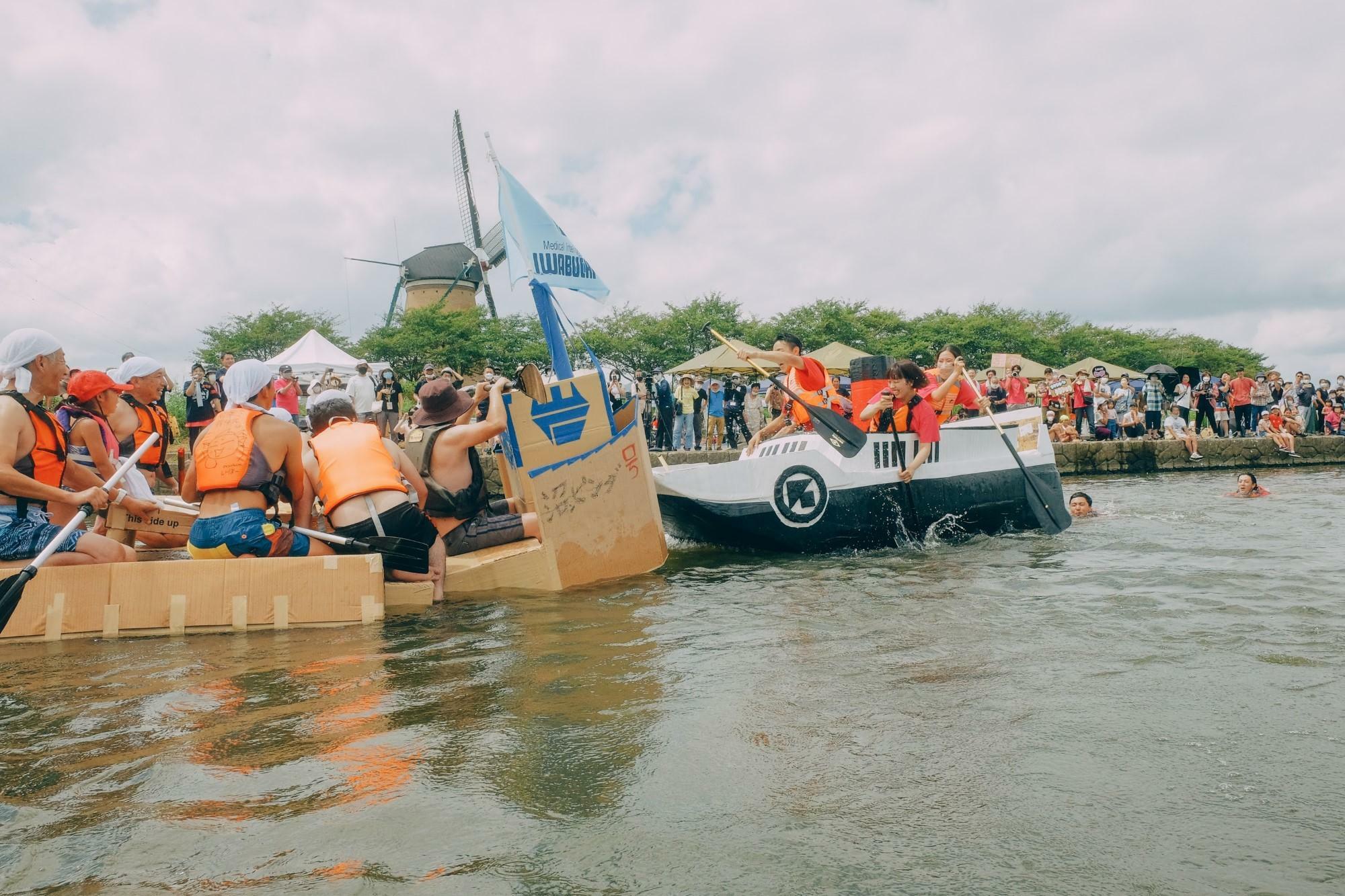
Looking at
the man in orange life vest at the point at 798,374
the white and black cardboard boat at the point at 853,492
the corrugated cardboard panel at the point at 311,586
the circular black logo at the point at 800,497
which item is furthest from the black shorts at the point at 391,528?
the man in orange life vest at the point at 798,374

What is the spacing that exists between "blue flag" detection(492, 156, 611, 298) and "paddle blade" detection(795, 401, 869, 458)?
7.49 ft

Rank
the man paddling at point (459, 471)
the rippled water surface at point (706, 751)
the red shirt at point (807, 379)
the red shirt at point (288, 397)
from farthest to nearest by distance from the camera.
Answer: the red shirt at point (288, 397)
the red shirt at point (807, 379)
the man paddling at point (459, 471)
the rippled water surface at point (706, 751)

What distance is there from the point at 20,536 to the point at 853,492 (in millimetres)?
5828

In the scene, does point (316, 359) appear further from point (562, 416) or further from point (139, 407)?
point (562, 416)

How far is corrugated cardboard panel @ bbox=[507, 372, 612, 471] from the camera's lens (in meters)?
6.46

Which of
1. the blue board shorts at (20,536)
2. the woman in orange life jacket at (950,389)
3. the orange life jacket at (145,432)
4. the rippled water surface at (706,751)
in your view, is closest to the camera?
the rippled water surface at (706,751)

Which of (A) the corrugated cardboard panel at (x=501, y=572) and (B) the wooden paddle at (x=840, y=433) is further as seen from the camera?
(B) the wooden paddle at (x=840, y=433)

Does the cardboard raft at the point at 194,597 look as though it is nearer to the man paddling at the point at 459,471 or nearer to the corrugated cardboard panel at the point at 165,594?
the corrugated cardboard panel at the point at 165,594

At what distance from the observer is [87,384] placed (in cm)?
602

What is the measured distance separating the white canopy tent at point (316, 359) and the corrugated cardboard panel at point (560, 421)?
14.0 meters

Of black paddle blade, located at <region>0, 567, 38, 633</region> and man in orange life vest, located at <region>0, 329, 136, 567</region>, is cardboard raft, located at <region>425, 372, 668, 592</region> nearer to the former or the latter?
man in orange life vest, located at <region>0, 329, 136, 567</region>

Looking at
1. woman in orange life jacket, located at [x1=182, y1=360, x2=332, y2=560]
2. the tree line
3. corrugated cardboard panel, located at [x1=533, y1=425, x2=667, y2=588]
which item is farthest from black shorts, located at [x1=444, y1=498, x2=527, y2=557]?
the tree line

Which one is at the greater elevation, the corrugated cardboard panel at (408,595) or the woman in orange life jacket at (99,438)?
the woman in orange life jacket at (99,438)

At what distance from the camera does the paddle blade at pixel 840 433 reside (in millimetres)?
7898
